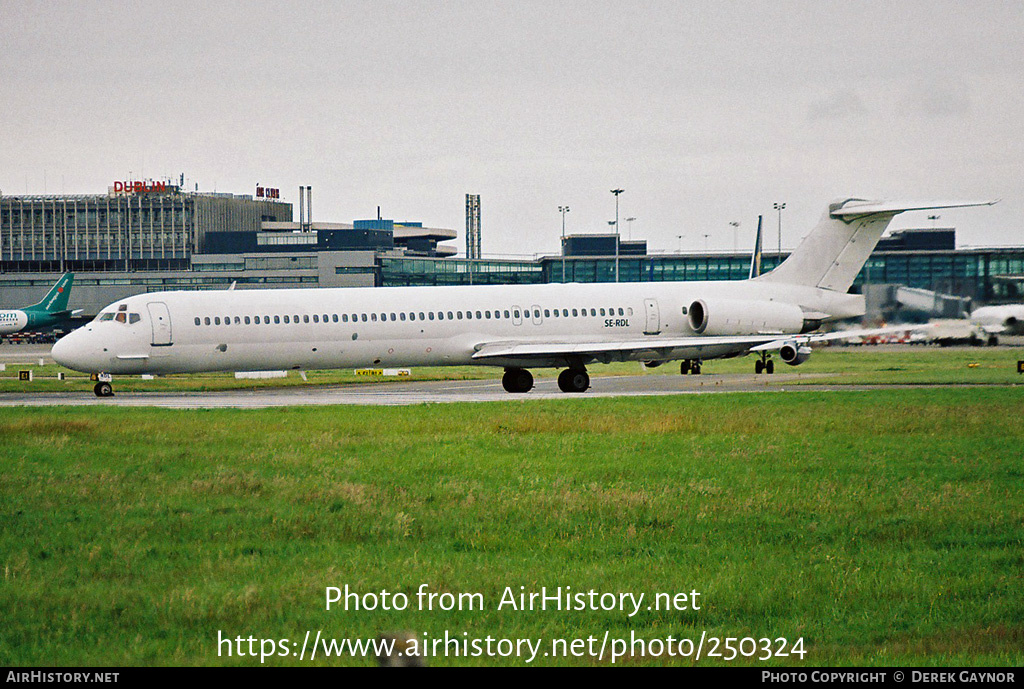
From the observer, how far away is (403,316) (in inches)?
1577

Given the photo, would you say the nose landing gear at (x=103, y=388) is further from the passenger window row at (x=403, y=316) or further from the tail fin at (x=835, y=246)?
the tail fin at (x=835, y=246)

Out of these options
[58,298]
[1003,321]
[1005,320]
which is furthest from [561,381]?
[58,298]

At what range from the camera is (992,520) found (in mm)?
14648

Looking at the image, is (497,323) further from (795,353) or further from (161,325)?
(795,353)

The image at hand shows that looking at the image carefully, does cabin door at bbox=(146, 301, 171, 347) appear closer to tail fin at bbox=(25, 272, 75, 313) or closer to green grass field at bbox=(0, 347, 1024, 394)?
green grass field at bbox=(0, 347, 1024, 394)

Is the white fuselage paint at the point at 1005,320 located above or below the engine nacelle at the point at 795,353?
above

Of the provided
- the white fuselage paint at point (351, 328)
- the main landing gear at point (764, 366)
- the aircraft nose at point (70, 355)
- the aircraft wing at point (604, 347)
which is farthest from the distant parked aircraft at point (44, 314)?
the aircraft wing at point (604, 347)

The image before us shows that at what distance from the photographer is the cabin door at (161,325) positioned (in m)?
38.0

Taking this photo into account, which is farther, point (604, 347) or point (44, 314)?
point (44, 314)

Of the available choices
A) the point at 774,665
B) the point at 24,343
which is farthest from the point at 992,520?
the point at 24,343

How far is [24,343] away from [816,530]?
108873mm

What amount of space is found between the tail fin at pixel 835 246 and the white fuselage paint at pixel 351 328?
571 cm

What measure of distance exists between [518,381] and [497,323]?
2484 mm
